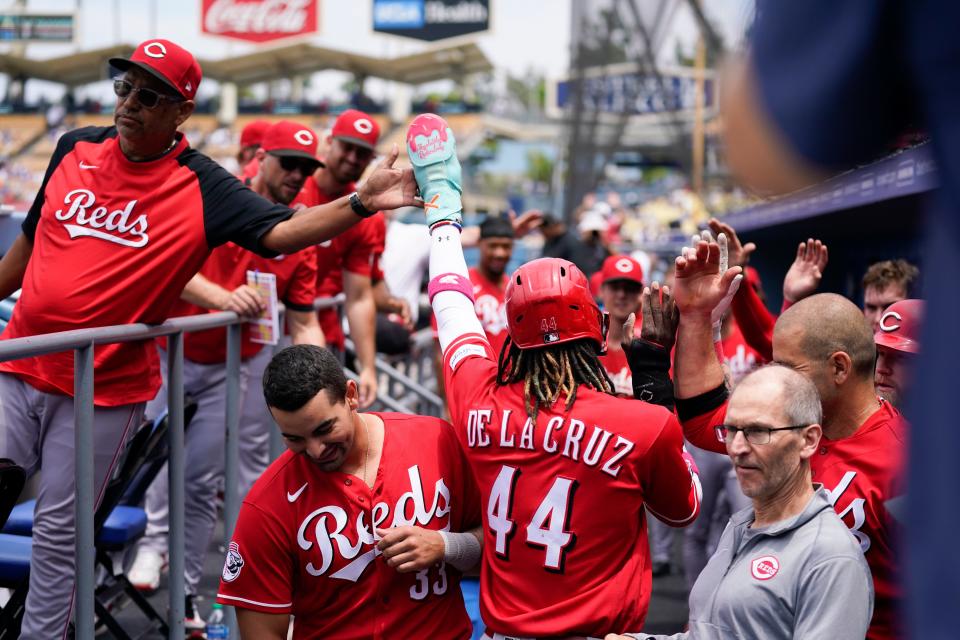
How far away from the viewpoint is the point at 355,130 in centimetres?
549

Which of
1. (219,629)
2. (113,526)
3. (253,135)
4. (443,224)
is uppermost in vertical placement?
(253,135)

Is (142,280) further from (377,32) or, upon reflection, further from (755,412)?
(377,32)

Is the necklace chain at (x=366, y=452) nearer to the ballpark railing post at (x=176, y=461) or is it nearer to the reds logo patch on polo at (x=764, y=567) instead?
the ballpark railing post at (x=176, y=461)

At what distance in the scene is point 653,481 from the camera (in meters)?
2.75

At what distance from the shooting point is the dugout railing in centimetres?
316

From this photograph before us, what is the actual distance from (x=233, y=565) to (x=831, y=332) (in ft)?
5.58

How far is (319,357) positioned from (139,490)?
180 centimetres

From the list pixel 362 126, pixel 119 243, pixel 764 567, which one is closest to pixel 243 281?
pixel 362 126

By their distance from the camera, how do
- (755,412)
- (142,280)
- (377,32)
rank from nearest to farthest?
1. (755,412)
2. (142,280)
3. (377,32)

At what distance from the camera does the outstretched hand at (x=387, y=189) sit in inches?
135

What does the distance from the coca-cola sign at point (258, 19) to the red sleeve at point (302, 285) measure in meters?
57.9

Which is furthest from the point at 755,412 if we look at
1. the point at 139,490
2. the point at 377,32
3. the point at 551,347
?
the point at 377,32

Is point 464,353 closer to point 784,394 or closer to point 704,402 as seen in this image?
point 704,402

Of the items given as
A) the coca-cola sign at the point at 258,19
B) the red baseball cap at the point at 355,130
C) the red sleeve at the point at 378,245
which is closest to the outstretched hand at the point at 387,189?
the red baseball cap at the point at 355,130
